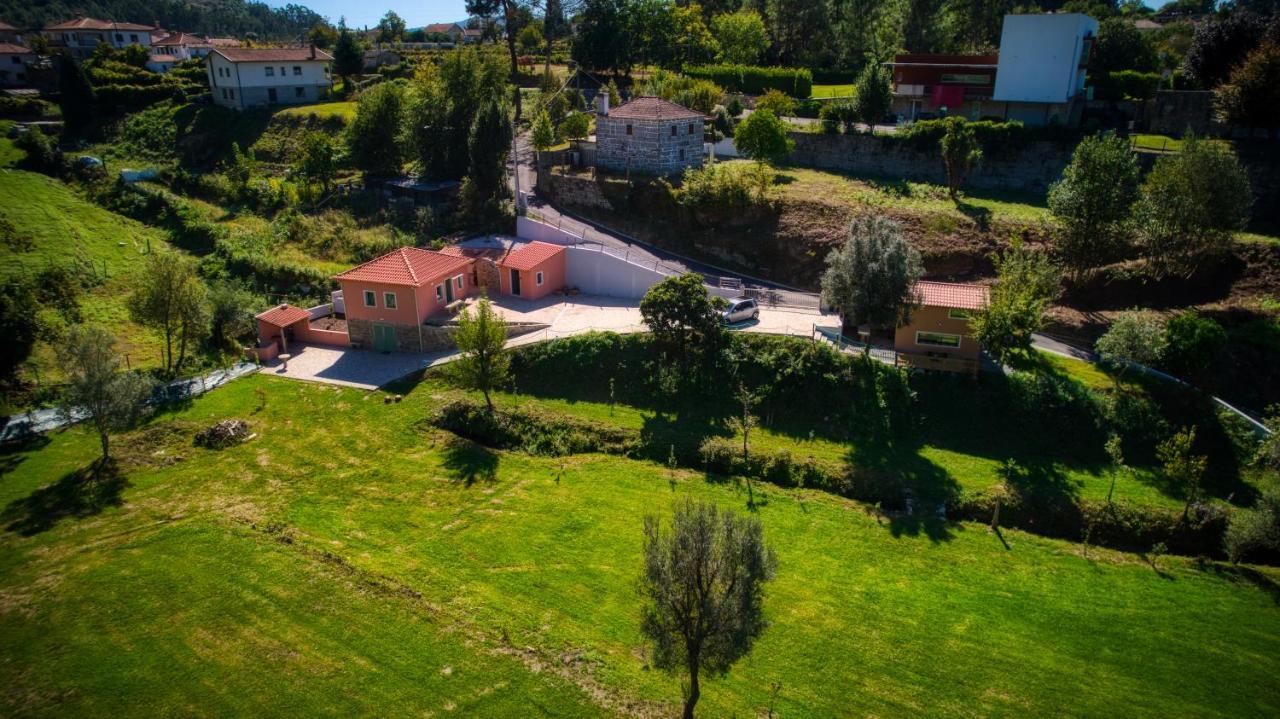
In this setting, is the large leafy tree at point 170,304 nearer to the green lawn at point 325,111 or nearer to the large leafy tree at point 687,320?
the large leafy tree at point 687,320

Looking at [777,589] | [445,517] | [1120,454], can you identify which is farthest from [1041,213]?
[445,517]

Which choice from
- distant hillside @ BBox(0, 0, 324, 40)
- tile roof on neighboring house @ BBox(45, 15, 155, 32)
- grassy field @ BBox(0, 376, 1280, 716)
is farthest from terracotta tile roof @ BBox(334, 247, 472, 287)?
distant hillside @ BBox(0, 0, 324, 40)

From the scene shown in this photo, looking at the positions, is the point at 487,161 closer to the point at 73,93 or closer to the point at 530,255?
the point at 530,255

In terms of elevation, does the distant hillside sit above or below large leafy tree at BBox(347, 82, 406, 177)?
above

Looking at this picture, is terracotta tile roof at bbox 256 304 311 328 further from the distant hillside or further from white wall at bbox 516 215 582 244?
the distant hillside

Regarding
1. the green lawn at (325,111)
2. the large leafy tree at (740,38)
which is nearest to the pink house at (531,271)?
the green lawn at (325,111)

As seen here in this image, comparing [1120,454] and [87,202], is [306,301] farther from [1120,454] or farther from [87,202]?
[1120,454]
